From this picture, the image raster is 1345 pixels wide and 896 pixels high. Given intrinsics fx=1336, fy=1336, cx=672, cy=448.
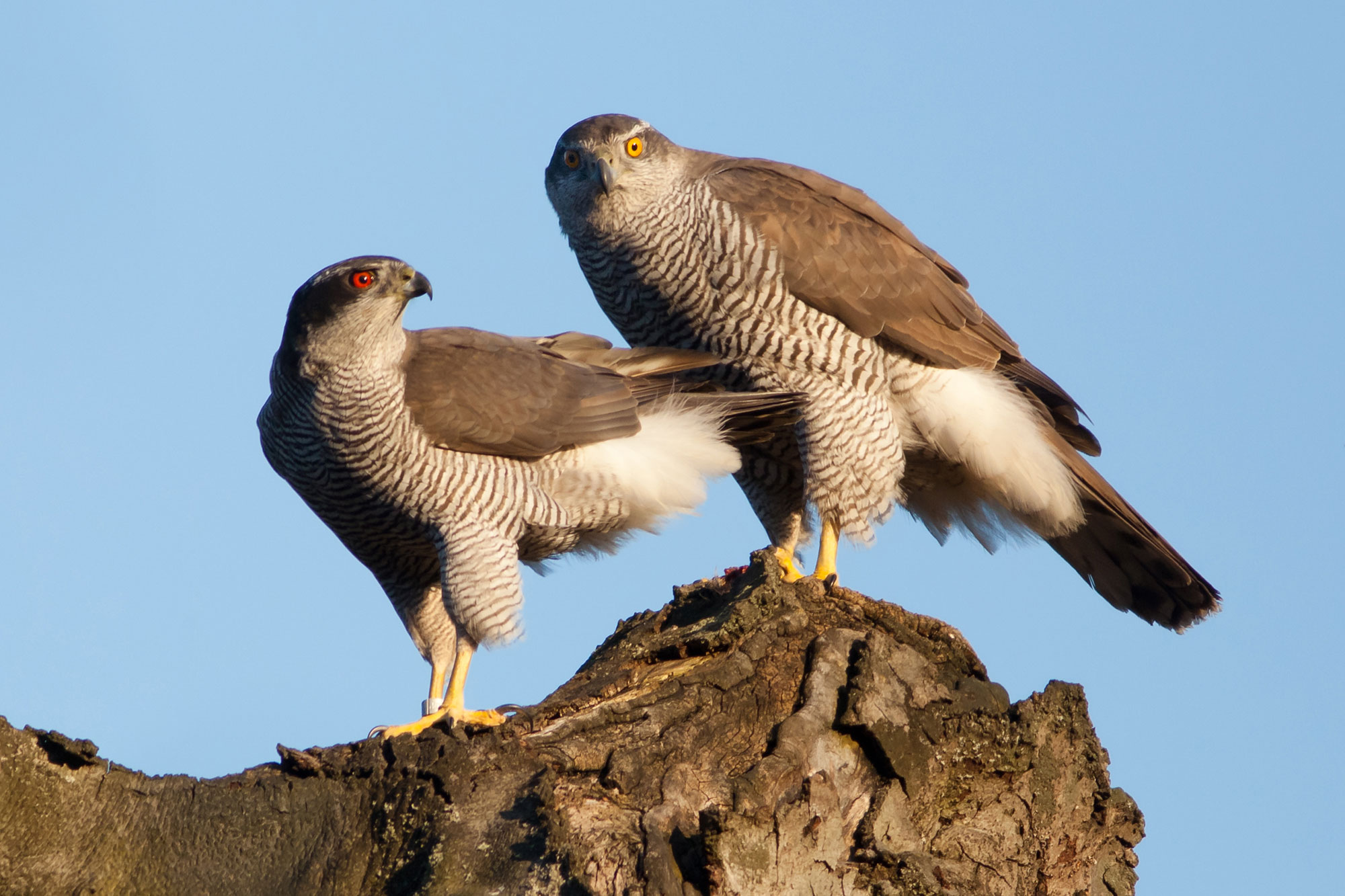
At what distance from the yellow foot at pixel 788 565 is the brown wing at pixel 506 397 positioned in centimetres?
110

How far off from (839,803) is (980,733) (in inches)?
33.0

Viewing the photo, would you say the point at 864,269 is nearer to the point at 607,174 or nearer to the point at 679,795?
the point at 607,174

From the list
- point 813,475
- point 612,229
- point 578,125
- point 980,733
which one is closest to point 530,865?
point 980,733

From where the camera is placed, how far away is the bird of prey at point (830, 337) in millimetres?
7297

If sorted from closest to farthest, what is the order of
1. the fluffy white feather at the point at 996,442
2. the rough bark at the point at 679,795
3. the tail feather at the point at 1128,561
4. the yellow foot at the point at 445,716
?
1. the rough bark at the point at 679,795
2. the yellow foot at the point at 445,716
3. the fluffy white feather at the point at 996,442
4. the tail feather at the point at 1128,561

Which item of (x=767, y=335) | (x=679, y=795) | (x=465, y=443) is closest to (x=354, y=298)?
(x=465, y=443)

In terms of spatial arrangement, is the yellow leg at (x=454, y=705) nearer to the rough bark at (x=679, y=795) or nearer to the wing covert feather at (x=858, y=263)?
the rough bark at (x=679, y=795)

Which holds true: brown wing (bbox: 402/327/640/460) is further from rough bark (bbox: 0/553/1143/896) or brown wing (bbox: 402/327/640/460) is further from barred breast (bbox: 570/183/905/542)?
rough bark (bbox: 0/553/1143/896)

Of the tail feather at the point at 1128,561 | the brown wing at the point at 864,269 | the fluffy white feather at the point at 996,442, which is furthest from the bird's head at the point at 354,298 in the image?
the tail feather at the point at 1128,561

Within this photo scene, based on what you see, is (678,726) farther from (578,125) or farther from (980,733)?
(578,125)

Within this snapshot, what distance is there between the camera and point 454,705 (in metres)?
6.78

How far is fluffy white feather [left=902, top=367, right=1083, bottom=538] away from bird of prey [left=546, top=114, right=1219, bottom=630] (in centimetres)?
1

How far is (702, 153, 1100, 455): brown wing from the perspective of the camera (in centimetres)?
730

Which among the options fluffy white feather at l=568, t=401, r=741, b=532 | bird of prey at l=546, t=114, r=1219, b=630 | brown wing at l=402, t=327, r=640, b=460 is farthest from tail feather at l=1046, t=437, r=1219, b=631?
brown wing at l=402, t=327, r=640, b=460
